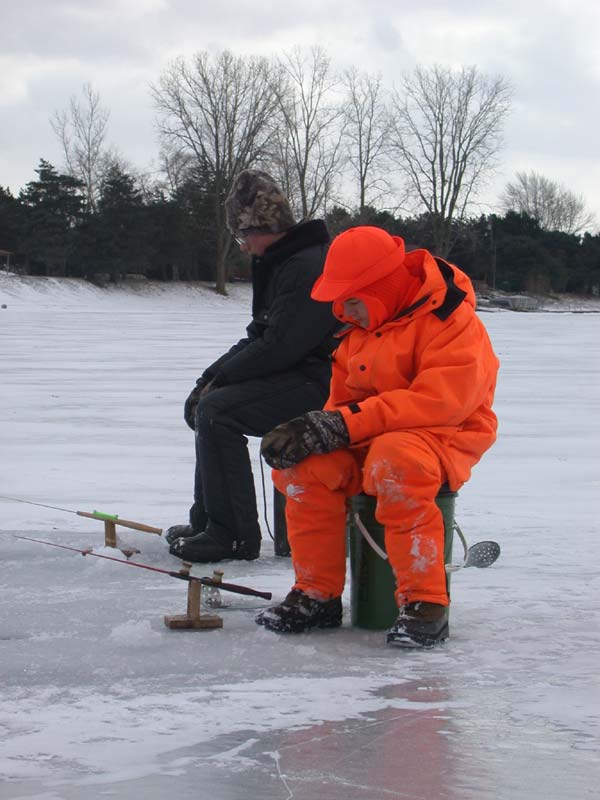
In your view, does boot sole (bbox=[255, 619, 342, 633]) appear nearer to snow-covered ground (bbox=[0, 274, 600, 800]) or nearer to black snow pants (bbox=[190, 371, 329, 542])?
snow-covered ground (bbox=[0, 274, 600, 800])

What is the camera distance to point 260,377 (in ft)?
13.3

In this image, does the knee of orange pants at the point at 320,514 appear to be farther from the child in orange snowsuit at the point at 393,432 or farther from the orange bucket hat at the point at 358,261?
the orange bucket hat at the point at 358,261

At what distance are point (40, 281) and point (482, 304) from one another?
17.5 m

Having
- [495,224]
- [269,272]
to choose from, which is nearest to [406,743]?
[269,272]

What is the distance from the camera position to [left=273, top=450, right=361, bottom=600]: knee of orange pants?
3.00 meters

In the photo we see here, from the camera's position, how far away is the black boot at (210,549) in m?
3.97

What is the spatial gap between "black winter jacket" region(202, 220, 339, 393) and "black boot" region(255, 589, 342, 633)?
1.14 meters

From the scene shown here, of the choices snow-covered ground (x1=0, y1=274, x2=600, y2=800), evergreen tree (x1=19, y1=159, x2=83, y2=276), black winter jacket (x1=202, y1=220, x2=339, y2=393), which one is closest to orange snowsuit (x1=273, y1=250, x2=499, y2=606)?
snow-covered ground (x1=0, y1=274, x2=600, y2=800)

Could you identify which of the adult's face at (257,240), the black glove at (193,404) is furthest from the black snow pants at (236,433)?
the adult's face at (257,240)

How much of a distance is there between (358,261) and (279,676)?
1.09 m

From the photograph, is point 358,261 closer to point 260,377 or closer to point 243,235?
point 260,377

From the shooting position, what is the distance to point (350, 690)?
2537 mm

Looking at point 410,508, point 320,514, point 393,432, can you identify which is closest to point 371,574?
point 320,514

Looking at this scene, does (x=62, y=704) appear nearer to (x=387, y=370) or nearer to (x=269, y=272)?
(x=387, y=370)
